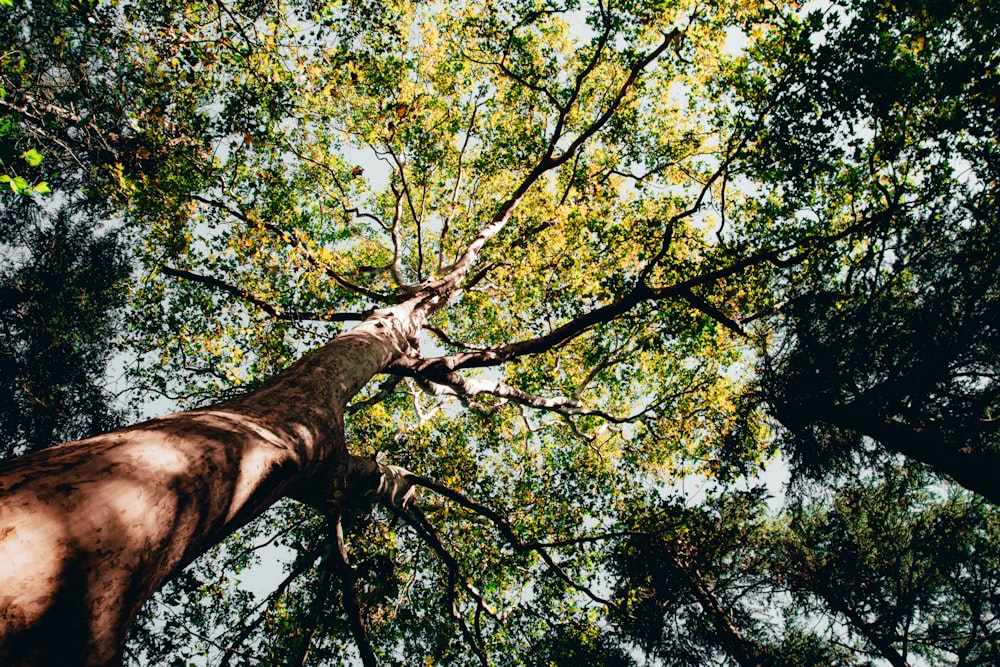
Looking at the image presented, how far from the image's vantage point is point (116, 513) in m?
1.51

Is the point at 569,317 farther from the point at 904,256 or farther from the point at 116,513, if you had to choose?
the point at 116,513

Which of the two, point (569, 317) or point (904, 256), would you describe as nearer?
point (904, 256)

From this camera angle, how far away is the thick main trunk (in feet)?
4.00

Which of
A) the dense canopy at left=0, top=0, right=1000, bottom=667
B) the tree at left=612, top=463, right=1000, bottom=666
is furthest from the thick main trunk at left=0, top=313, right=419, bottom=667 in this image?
the tree at left=612, top=463, right=1000, bottom=666

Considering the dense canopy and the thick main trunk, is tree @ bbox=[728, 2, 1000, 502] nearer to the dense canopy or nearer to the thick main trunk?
the dense canopy

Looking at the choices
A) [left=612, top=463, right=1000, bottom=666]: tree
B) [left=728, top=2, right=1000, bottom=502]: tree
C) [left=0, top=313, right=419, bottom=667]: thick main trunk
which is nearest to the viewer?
[left=0, top=313, right=419, bottom=667]: thick main trunk

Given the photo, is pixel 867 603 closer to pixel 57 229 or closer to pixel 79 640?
pixel 79 640

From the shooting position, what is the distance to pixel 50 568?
4.16 feet

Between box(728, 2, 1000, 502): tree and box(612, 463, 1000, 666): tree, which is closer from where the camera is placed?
box(728, 2, 1000, 502): tree

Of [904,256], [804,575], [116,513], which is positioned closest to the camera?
[116,513]

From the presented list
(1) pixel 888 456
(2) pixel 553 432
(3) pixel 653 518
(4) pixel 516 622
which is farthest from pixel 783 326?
(2) pixel 553 432

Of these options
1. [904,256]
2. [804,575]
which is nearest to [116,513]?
[904,256]

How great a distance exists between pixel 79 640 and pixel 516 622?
26.4 ft

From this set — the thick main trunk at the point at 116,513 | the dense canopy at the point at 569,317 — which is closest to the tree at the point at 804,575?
the dense canopy at the point at 569,317
